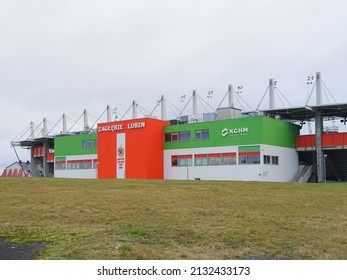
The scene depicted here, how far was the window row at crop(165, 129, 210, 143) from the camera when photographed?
51.3m

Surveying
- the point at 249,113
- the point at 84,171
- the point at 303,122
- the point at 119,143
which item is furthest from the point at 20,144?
the point at 303,122

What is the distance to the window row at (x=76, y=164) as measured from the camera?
204 ft

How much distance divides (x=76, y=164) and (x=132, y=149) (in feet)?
48.7

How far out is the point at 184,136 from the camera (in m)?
53.3

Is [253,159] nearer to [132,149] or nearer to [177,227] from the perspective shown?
[132,149]

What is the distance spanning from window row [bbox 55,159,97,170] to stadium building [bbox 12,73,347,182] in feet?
0.87

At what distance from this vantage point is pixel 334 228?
10.8 meters

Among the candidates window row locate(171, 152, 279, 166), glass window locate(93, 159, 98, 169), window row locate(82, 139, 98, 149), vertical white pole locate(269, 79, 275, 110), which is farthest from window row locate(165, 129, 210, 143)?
window row locate(82, 139, 98, 149)

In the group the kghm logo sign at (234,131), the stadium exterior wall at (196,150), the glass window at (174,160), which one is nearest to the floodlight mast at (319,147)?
the stadium exterior wall at (196,150)

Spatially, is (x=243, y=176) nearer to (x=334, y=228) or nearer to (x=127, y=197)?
(x=127, y=197)

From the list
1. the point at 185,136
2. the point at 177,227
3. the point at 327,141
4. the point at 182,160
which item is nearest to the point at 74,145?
the point at 182,160

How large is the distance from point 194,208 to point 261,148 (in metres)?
32.2

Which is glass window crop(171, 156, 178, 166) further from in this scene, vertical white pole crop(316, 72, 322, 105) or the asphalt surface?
the asphalt surface

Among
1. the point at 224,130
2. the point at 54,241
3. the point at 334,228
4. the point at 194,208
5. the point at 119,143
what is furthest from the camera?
the point at 119,143
